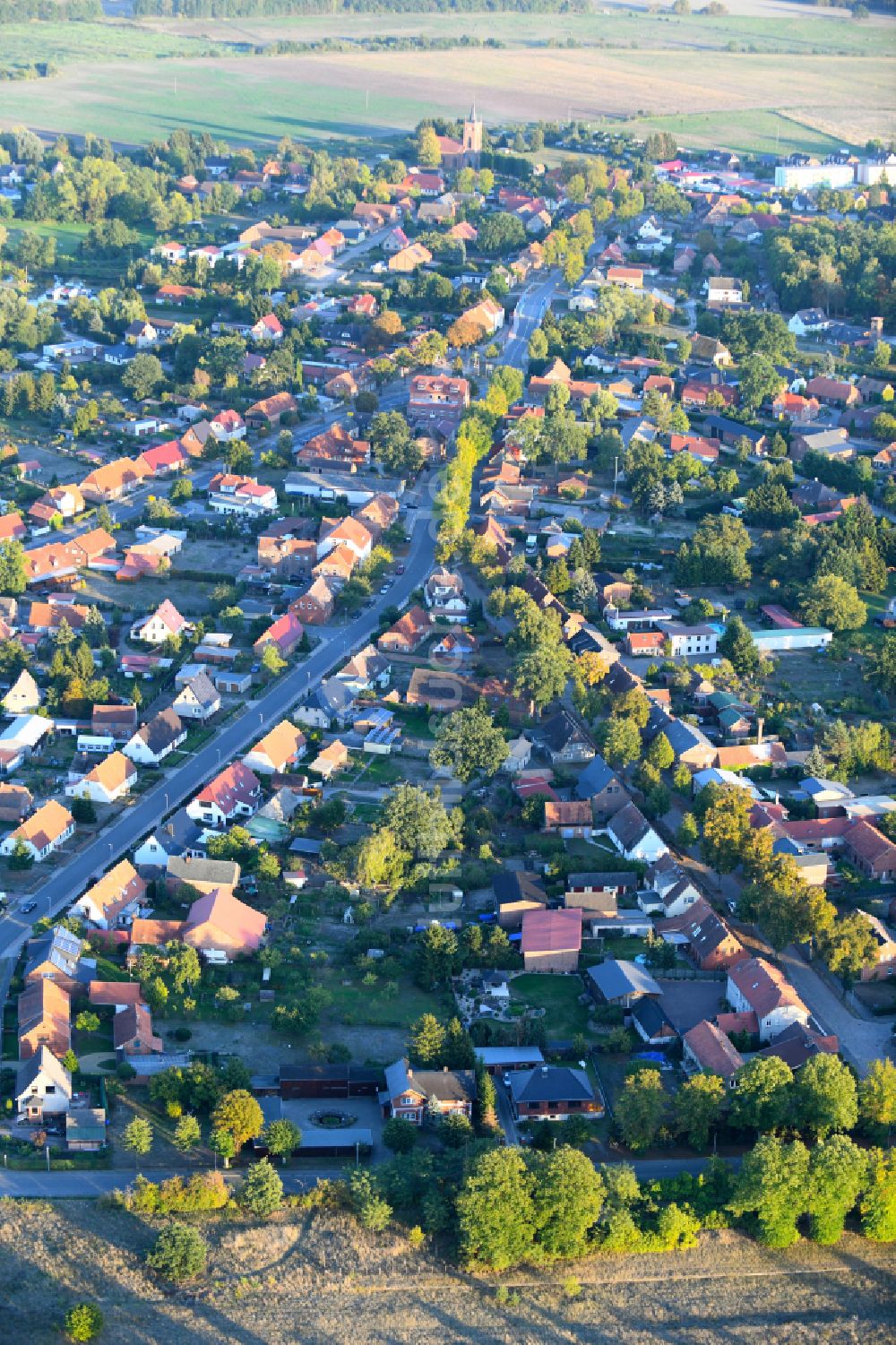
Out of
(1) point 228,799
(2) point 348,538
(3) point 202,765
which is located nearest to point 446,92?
(2) point 348,538

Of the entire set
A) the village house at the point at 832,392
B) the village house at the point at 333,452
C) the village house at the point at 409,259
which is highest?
the village house at the point at 409,259

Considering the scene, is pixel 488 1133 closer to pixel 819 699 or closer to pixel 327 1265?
pixel 327 1265

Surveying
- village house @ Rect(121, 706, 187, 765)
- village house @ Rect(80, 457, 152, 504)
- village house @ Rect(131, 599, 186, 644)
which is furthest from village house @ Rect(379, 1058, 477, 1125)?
village house @ Rect(80, 457, 152, 504)

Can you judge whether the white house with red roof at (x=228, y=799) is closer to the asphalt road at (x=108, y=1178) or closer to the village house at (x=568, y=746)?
the village house at (x=568, y=746)

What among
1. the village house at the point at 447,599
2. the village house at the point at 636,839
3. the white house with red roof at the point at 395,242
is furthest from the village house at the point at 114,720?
the white house with red roof at the point at 395,242

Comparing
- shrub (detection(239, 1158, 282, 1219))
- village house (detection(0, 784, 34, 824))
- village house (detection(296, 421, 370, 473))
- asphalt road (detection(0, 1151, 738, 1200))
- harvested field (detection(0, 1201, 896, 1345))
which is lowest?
harvested field (detection(0, 1201, 896, 1345))

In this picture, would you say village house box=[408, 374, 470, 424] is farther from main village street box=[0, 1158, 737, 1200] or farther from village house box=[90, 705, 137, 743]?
main village street box=[0, 1158, 737, 1200]

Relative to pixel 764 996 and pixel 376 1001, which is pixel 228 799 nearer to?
pixel 376 1001
